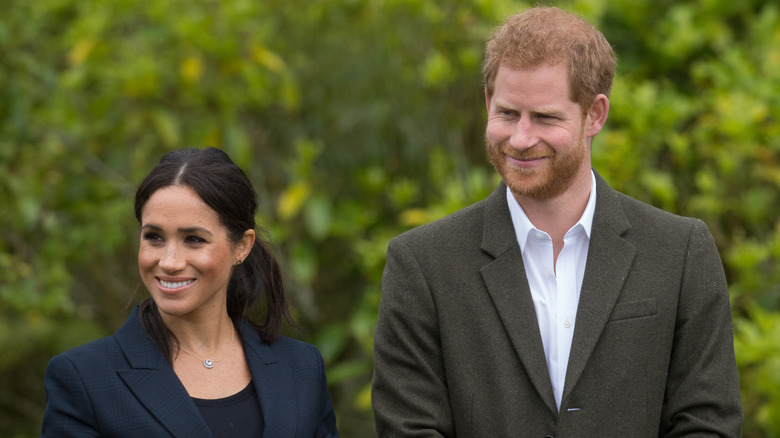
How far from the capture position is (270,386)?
8.69 feet

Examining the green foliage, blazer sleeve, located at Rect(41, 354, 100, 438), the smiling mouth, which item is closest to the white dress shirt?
the smiling mouth

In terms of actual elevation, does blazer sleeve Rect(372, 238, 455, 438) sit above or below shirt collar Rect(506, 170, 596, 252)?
below

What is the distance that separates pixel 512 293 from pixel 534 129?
0.43 metres

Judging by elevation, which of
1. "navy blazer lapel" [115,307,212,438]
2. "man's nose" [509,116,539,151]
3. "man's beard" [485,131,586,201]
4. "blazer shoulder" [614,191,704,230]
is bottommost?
"navy blazer lapel" [115,307,212,438]

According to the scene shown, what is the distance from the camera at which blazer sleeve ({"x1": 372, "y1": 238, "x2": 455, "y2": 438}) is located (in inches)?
100

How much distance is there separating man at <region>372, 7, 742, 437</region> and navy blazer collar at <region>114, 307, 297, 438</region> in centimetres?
27

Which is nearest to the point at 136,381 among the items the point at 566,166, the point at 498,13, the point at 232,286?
the point at 232,286

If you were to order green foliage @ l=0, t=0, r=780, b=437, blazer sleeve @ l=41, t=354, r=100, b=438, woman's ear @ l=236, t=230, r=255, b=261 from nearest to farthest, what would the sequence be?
blazer sleeve @ l=41, t=354, r=100, b=438
woman's ear @ l=236, t=230, r=255, b=261
green foliage @ l=0, t=0, r=780, b=437

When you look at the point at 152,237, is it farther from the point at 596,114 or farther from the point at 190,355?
the point at 596,114

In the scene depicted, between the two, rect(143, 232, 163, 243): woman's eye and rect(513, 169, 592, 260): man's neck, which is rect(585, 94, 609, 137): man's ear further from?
rect(143, 232, 163, 243): woman's eye

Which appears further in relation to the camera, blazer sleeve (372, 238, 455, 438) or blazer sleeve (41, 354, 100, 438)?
blazer sleeve (372, 238, 455, 438)

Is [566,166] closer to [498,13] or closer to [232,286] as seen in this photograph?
[232,286]

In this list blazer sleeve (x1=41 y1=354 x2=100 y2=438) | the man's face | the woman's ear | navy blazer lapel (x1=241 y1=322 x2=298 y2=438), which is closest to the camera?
blazer sleeve (x1=41 y1=354 x2=100 y2=438)

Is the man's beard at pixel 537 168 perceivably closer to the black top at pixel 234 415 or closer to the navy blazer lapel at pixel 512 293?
the navy blazer lapel at pixel 512 293
